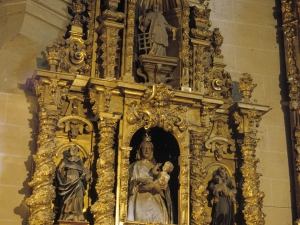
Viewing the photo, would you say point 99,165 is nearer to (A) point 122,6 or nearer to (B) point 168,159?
(B) point 168,159

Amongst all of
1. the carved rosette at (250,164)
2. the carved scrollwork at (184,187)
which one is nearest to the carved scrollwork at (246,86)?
the carved rosette at (250,164)

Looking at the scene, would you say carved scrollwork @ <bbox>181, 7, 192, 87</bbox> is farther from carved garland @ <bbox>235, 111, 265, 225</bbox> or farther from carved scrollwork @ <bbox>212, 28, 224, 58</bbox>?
carved garland @ <bbox>235, 111, 265, 225</bbox>

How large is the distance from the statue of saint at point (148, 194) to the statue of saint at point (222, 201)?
756mm

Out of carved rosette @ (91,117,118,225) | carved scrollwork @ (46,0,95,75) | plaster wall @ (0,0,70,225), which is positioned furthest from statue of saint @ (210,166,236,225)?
plaster wall @ (0,0,70,225)

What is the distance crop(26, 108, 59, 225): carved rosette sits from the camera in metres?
7.70

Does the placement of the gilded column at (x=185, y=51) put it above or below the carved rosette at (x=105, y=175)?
above

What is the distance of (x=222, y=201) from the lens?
29.0 ft

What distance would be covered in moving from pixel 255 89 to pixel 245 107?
115 centimetres

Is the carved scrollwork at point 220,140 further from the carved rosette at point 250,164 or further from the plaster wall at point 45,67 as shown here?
the plaster wall at point 45,67

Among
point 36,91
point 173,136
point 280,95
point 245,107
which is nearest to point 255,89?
point 280,95

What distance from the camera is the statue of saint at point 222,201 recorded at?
878cm

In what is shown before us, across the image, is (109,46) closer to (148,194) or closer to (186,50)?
(186,50)

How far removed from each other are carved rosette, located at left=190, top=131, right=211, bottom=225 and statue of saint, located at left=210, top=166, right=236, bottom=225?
159mm

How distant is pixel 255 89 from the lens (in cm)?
1031
